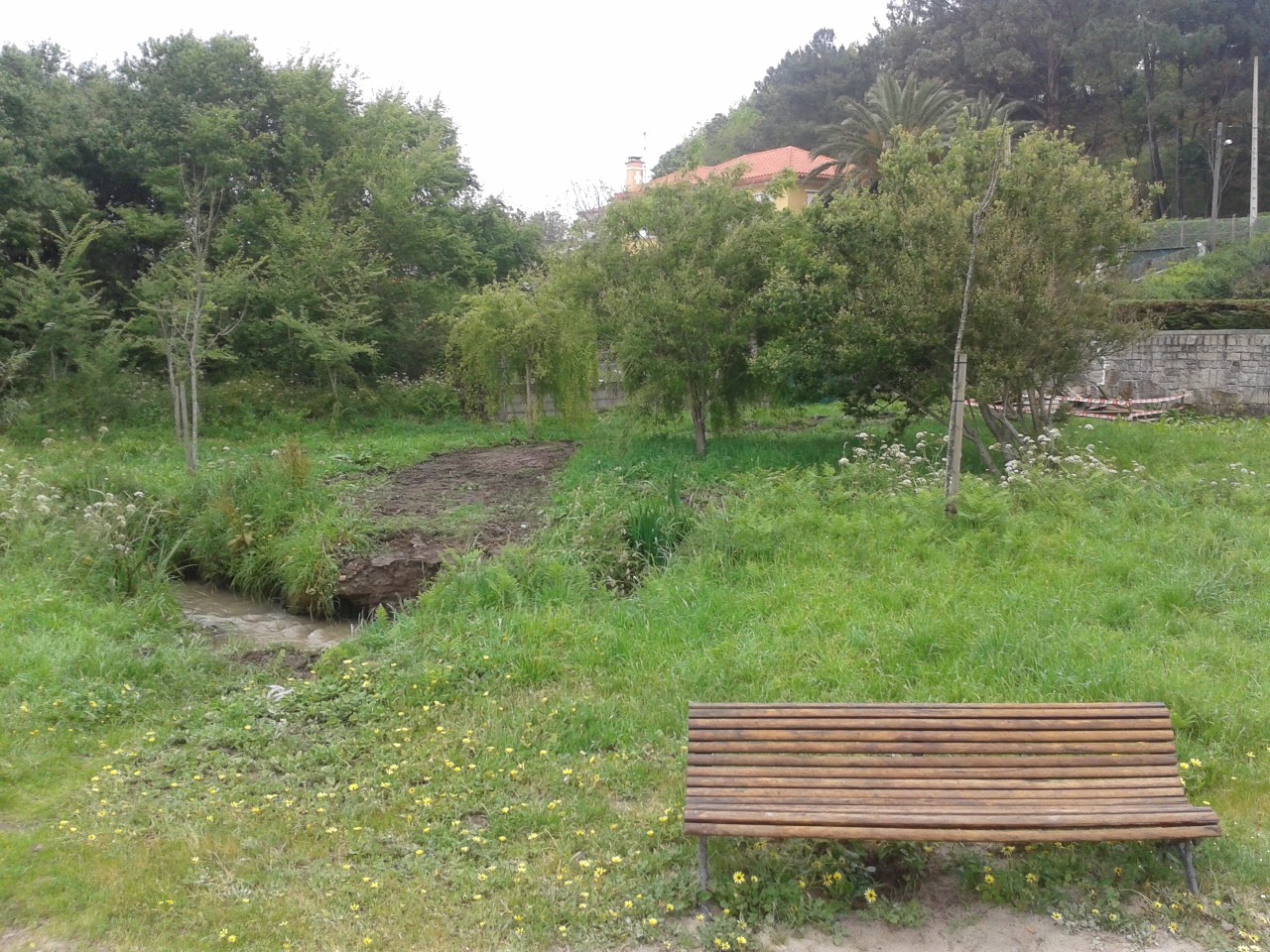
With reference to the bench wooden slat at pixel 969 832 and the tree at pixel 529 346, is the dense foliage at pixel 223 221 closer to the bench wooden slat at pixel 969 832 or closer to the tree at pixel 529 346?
the tree at pixel 529 346

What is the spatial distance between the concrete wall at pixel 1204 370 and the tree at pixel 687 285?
714 centimetres

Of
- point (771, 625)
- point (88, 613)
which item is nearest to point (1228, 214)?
point (771, 625)

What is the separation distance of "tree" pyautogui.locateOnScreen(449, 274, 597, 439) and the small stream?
733 centimetres

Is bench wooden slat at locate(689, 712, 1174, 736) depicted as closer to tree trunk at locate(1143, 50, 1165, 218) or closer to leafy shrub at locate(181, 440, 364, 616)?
leafy shrub at locate(181, 440, 364, 616)

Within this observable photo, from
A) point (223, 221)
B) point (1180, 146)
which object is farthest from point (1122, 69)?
point (223, 221)

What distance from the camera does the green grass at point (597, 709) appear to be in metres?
3.84

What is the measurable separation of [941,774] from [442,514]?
7.57m

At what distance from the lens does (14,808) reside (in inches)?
185

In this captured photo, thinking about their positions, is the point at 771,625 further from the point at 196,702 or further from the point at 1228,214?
the point at 1228,214

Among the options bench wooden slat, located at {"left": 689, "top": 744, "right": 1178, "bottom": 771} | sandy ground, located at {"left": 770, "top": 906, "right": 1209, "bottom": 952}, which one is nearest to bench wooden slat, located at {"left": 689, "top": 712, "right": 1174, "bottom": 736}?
bench wooden slat, located at {"left": 689, "top": 744, "right": 1178, "bottom": 771}

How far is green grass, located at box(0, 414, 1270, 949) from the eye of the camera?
384 cm

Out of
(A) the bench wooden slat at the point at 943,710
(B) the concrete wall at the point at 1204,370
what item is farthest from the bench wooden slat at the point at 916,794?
(B) the concrete wall at the point at 1204,370

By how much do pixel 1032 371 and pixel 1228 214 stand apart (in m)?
34.4

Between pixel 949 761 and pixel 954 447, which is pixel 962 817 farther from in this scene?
pixel 954 447
